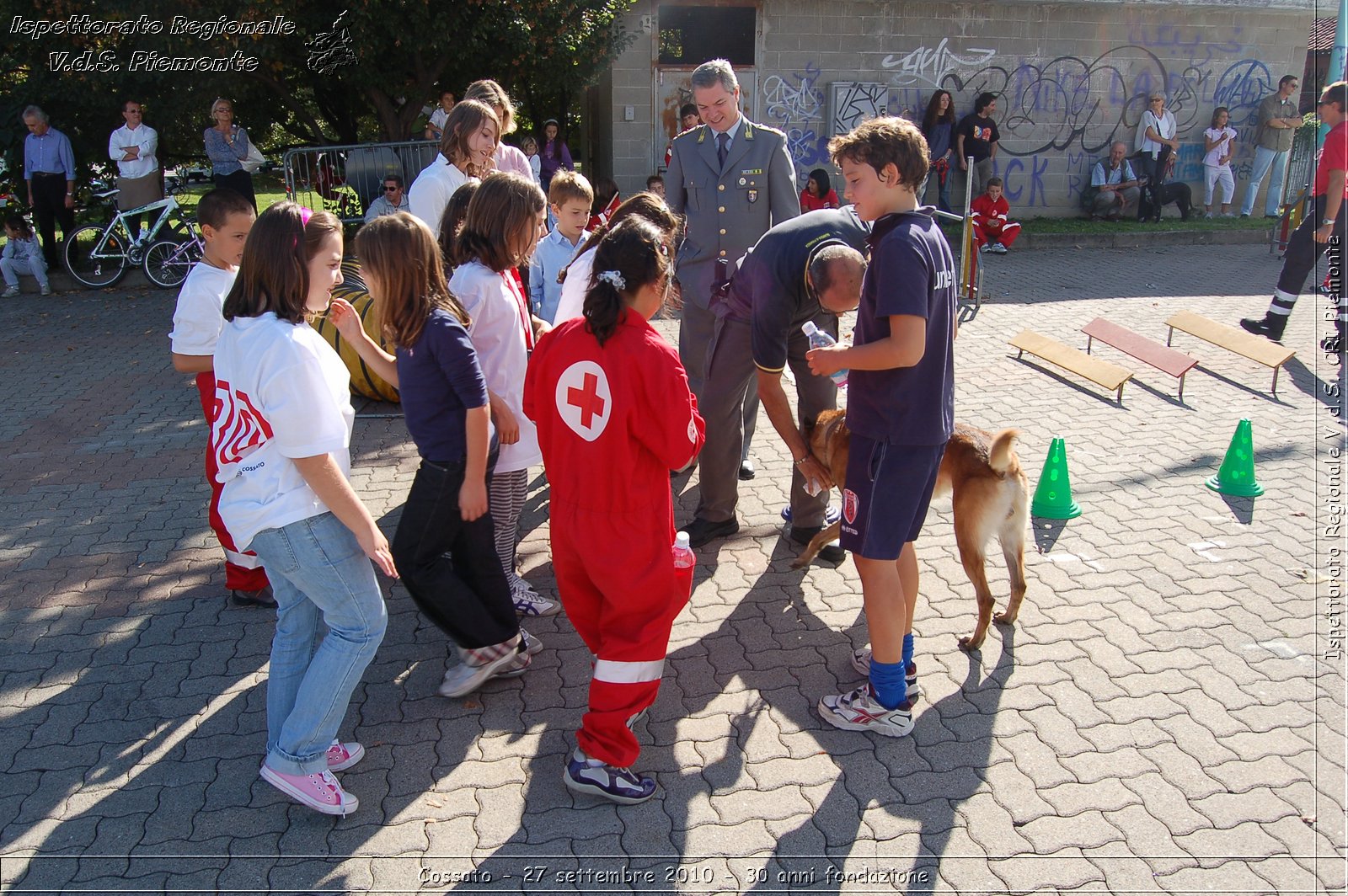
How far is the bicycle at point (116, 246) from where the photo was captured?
11555 millimetres

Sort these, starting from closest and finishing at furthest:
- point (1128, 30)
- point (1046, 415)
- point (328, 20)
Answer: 1. point (1046, 415)
2. point (328, 20)
3. point (1128, 30)

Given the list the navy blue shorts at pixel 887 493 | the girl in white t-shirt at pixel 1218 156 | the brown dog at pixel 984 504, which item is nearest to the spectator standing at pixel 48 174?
the brown dog at pixel 984 504

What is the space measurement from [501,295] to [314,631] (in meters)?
1.50

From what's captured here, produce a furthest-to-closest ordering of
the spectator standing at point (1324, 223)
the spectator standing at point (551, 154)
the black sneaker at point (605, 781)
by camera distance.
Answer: the spectator standing at point (551, 154), the spectator standing at point (1324, 223), the black sneaker at point (605, 781)

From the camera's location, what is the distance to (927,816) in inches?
125

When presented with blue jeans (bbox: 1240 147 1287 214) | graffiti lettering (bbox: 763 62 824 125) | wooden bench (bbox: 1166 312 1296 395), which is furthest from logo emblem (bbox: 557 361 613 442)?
blue jeans (bbox: 1240 147 1287 214)

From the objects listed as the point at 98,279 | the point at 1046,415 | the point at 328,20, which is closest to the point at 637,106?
the point at 328,20

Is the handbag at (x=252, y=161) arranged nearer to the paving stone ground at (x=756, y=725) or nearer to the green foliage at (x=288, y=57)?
the green foliage at (x=288, y=57)

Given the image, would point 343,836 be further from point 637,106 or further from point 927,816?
point 637,106

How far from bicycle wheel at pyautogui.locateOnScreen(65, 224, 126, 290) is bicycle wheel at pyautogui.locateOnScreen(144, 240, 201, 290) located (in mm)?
456

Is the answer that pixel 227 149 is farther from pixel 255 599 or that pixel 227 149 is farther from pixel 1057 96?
pixel 1057 96

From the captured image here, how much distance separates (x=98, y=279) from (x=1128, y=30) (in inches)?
624

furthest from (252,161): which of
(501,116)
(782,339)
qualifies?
(782,339)

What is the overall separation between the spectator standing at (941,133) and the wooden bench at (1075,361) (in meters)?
7.04
